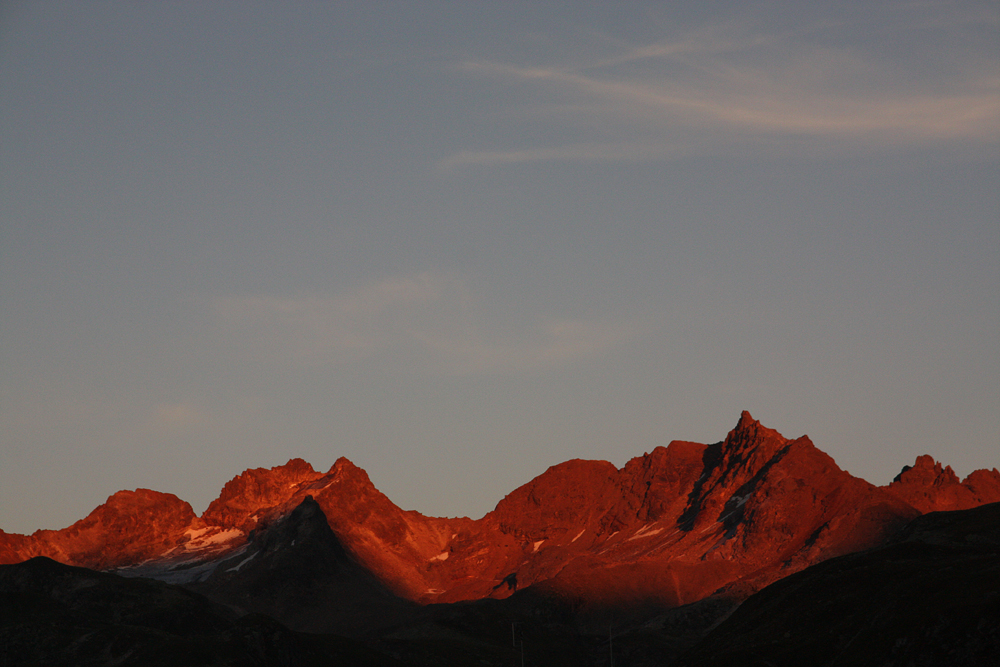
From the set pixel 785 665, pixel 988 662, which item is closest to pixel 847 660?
pixel 785 665

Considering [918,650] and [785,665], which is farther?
[785,665]

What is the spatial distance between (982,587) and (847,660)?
73.1ft

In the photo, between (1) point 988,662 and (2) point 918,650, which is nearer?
(1) point 988,662

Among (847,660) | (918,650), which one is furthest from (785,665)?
(918,650)

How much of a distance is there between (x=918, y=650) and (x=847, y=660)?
13.9m

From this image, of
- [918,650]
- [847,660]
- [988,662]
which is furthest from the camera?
[847,660]

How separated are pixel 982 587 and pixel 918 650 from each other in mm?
20761

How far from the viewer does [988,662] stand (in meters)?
166

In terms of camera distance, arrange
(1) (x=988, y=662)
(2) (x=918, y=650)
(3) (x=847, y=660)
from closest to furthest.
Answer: (1) (x=988, y=662) → (2) (x=918, y=650) → (3) (x=847, y=660)

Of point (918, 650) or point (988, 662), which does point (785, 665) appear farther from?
point (988, 662)

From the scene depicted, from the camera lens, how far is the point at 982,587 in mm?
194500

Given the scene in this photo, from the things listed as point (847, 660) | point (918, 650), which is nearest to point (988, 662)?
point (918, 650)

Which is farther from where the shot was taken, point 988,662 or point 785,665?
point 785,665

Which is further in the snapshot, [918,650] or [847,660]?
[847,660]
